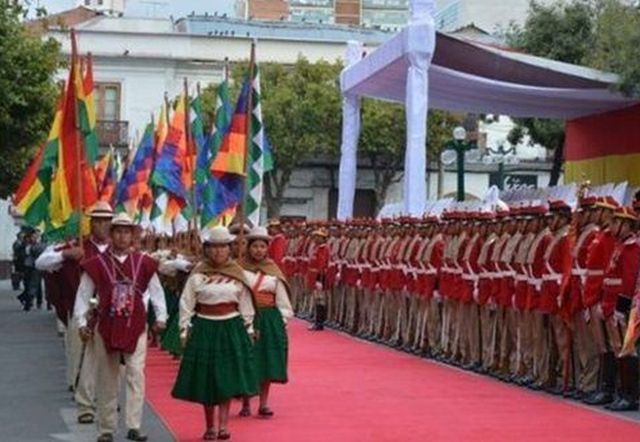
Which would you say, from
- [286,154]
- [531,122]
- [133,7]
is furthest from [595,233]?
[133,7]

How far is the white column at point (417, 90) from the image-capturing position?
94.1 feet

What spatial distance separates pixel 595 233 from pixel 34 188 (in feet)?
22.5

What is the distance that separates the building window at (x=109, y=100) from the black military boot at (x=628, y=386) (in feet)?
162

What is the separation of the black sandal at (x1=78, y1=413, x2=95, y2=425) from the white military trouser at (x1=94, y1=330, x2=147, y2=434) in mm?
1584

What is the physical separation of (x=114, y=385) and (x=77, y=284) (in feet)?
7.78

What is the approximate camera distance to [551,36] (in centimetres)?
4047

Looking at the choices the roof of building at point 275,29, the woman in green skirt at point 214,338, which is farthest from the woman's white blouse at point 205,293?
the roof of building at point 275,29

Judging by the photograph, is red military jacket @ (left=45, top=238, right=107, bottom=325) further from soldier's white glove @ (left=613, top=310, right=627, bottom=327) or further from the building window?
the building window

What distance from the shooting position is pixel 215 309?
1341 centimetres

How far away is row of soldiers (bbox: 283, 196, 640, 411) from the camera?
52.6 feet

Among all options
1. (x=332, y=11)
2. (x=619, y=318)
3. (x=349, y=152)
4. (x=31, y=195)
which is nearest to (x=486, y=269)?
(x=619, y=318)

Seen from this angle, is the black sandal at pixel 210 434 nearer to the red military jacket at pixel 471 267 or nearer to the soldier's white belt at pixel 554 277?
the soldier's white belt at pixel 554 277

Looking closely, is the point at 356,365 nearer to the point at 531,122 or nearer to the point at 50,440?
the point at 50,440

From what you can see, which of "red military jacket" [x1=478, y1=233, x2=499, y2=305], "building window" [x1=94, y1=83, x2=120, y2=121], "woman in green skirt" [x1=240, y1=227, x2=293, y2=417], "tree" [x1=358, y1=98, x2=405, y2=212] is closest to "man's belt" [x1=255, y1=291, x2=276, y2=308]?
"woman in green skirt" [x1=240, y1=227, x2=293, y2=417]
